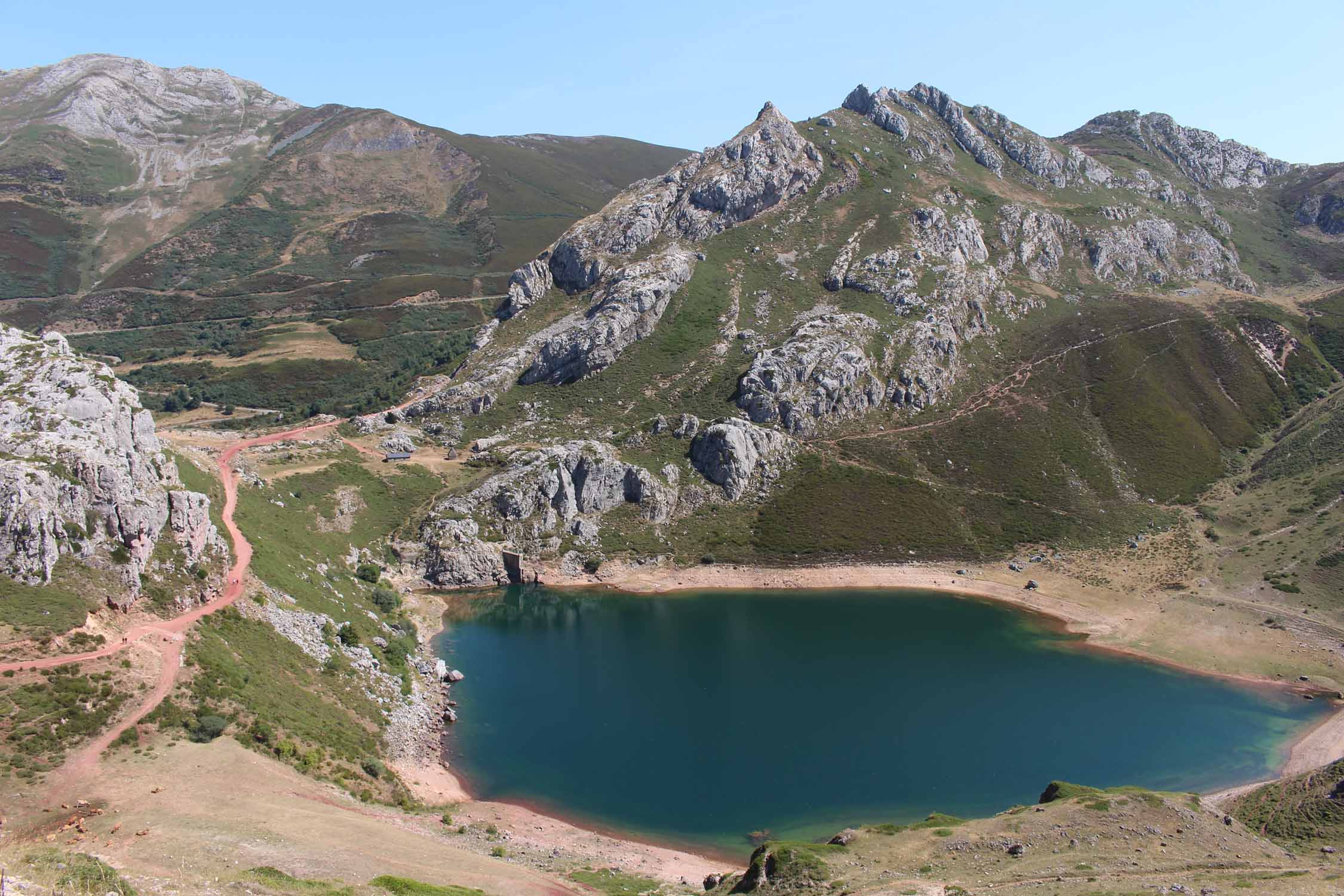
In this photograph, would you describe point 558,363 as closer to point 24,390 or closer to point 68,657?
point 24,390

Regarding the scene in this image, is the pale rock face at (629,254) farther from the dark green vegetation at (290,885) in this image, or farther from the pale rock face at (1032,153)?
the dark green vegetation at (290,885)

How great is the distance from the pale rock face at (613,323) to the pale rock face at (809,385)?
24.5m

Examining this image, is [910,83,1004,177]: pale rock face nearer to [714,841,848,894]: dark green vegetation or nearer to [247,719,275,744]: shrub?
[714,841,848,894]: dark green vegetation

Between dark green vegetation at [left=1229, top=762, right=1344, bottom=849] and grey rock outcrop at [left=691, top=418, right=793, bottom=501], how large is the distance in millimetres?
76518

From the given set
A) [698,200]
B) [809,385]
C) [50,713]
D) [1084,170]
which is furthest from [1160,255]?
[50,713]

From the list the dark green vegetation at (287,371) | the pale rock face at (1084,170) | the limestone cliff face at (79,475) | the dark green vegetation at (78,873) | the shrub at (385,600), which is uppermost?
the pale rock face at (1084,170)

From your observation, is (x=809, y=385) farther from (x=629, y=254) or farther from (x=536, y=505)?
(x=629, y=254)

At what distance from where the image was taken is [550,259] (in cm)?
16200

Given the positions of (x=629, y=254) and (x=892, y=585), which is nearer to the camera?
(x=892, y=585)

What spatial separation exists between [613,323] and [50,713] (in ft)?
354

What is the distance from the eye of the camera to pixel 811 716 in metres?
68.9

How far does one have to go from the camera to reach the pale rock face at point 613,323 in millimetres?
138000

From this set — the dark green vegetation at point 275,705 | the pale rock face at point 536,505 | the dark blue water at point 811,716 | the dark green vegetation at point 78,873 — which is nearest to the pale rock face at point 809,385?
the pale rock face at point 536,505

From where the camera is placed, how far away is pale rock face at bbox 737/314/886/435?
12669 centimetres
